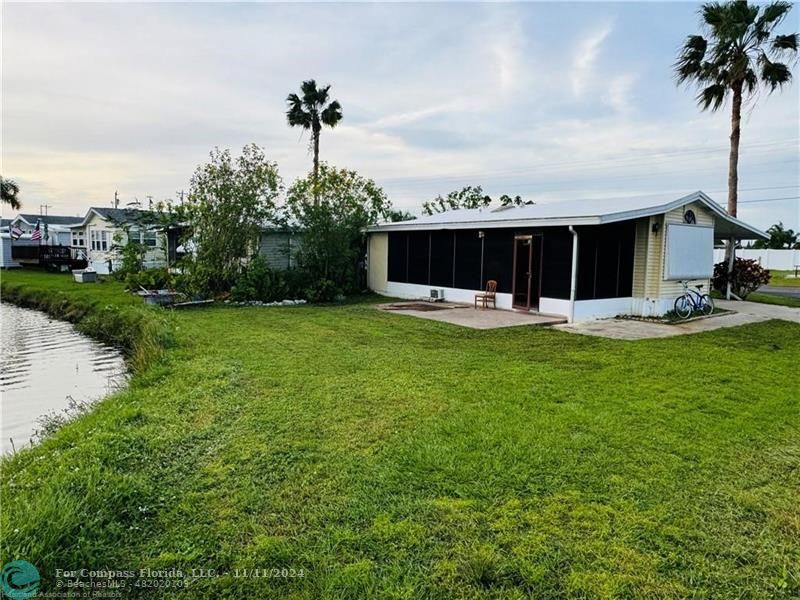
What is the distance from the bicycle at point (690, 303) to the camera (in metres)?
11.2

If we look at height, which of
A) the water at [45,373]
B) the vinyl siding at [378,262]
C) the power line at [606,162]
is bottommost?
the water at [45,373]

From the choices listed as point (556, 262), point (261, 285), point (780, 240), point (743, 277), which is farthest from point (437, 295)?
point (780, 240)

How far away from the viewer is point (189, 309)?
1211cm

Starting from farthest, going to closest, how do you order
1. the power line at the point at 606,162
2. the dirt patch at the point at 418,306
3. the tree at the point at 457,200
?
the tree at the point at 457,200 → the power line at the point at 606,162 → the dirt patch at the point at 418,306

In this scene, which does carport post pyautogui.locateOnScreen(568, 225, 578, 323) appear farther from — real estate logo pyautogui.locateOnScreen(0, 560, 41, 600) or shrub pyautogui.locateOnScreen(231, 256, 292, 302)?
real estate logo pyautogui.locateOnScreen(0, 560, 41, 600)

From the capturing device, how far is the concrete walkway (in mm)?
8961

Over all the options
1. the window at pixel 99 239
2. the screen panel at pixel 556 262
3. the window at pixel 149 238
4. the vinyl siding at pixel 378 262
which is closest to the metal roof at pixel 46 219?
the window at pixel 99 239

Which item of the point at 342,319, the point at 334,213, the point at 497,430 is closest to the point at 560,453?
the point at 497,430

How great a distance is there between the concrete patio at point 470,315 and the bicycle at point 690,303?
282 centimetres

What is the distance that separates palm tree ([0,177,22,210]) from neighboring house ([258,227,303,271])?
93.8ft

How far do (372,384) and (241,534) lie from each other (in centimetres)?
288

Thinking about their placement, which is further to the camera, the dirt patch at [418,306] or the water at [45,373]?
the dirt patch at [418,306]

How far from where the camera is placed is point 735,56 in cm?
1506

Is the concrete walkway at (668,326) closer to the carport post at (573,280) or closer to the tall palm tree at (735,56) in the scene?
the carport post at (573,280)
